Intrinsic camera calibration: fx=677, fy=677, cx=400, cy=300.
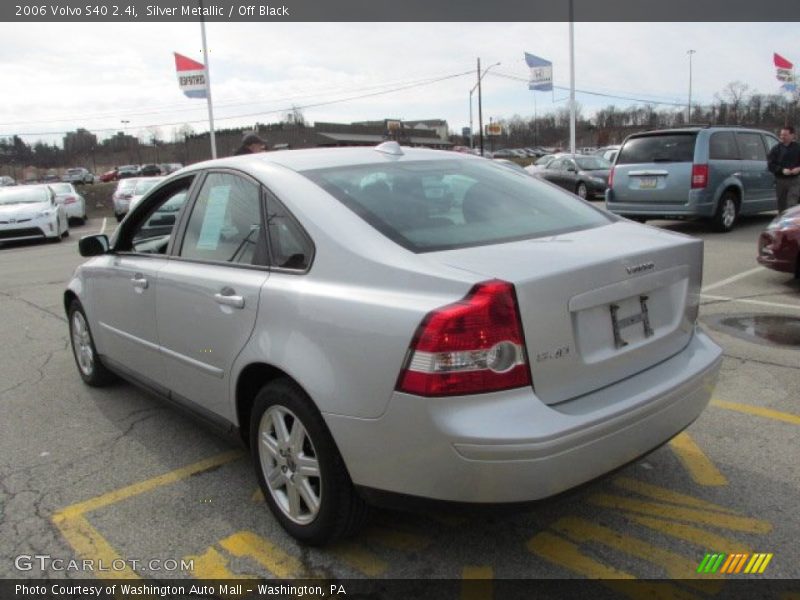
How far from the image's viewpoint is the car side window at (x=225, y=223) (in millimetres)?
3025

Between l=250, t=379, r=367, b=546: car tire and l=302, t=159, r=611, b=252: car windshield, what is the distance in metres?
0.76

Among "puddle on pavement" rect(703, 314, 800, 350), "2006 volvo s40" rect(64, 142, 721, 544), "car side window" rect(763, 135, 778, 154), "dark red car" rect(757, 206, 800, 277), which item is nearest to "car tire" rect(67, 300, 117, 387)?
"2006 volvo s40" rect(64, 142, 721, 544)

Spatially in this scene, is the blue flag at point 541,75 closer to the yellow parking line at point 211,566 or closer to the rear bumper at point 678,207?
the rear bumper at point 678,207

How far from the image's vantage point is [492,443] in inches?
83.1

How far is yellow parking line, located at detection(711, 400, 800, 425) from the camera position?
3.84m

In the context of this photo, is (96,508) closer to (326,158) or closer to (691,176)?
(326,158)

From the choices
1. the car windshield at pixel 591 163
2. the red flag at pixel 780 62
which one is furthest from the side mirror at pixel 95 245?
the red flag at pixel 780 62

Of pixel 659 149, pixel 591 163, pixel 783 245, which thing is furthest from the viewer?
pixel 591 163

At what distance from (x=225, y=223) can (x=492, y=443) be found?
5.90ft

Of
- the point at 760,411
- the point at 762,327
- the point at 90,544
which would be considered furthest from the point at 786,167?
the point at 90,544

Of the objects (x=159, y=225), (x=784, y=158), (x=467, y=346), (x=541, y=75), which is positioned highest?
(x=541, y=75)

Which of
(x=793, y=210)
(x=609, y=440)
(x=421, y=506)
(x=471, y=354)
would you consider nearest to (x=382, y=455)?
(x=421, y=506)

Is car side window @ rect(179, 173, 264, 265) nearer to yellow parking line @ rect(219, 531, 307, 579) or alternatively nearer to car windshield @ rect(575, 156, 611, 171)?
yellow parking line @ rect(219, 531, 307, 579)

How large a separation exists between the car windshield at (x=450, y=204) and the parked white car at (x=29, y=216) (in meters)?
15.1
